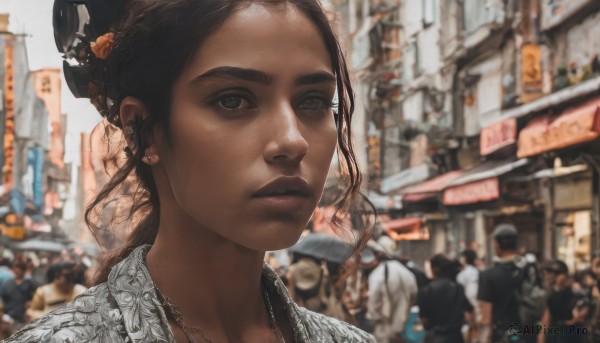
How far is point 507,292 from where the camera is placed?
20.9 feet

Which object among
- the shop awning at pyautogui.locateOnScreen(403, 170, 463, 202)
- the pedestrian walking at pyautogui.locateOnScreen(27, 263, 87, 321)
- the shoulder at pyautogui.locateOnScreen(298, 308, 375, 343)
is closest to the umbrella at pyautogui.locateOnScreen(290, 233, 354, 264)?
the pedestrian walking at pyautogui.locateOnScreen(27, 263, 87, 321)

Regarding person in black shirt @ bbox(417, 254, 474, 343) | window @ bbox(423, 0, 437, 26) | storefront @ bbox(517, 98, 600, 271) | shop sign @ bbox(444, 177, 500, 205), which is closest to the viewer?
person in black shirt @ bbox(417, 254, 474, 343)

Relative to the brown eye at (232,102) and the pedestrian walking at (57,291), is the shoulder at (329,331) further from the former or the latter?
the pedestrian walking at (57,291)

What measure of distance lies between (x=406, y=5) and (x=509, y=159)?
3199mm

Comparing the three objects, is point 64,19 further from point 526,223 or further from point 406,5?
point 406,5

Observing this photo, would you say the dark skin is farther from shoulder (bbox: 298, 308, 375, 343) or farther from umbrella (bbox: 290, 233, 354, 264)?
umbrella (bbox: 290, 233, 354, 264)

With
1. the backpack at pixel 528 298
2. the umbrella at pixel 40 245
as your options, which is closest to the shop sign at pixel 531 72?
the backpack at pixel 528 298

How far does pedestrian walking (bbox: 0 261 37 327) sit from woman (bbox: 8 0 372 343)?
Result: 648 cm

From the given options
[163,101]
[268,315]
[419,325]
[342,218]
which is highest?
[163,101]

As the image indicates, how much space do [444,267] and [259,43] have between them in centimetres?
550

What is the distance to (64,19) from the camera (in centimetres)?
165

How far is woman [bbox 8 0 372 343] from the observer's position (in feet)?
4.80

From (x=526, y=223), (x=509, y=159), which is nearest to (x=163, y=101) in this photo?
(x=526, y=223)

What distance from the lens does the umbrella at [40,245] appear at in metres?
17.7
